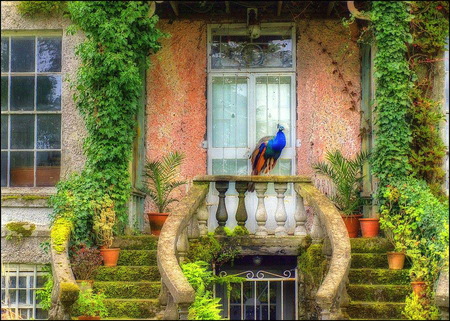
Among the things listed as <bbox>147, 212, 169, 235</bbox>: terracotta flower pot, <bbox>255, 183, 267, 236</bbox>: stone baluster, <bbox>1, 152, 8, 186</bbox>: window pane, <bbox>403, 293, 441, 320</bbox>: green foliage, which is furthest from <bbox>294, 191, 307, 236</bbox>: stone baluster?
<bbox>1, 152, 8, 186</bbox>: window pane

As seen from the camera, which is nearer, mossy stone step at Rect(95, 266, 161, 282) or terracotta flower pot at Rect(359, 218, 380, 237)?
mossy stone step at Rect(95, 266, 161, 282)

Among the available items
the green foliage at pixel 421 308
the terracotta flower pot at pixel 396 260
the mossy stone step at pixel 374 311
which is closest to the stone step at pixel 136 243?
the mossy stone step at pixel 374 311

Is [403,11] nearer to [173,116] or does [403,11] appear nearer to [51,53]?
[173,116]

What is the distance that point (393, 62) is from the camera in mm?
10109

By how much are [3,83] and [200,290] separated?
15.8 ft

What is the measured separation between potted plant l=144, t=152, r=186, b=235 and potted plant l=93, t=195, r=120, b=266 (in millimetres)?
978

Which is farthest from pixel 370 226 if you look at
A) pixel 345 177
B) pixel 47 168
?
pixel 47 168

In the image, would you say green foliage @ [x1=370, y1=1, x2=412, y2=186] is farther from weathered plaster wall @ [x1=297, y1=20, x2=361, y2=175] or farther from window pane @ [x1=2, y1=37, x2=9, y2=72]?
window pane @ [x1=2, y1=37, x2=9, y2=72]

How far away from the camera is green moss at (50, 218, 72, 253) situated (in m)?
9.31

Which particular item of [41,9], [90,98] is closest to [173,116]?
[90,98]

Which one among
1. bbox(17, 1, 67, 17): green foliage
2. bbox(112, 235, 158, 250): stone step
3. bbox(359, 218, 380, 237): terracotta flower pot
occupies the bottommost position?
bbox(112, 235, 158, 250): stone step

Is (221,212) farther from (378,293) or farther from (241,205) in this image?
(378,293)

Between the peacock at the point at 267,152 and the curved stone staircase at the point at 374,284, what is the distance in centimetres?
185

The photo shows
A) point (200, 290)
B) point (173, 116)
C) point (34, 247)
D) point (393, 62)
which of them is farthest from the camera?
point (173, 116)
